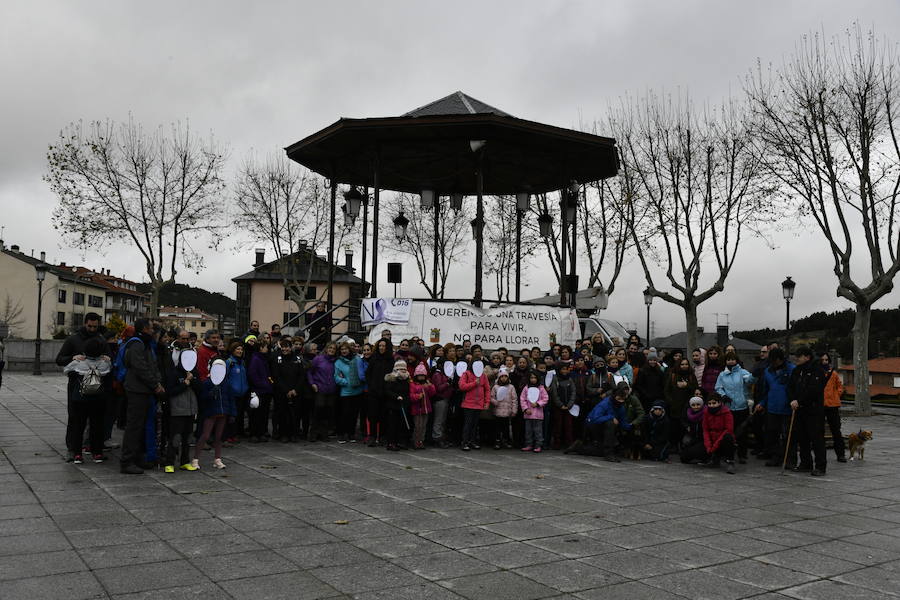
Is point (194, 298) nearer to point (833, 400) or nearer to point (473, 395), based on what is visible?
point (473, 395)

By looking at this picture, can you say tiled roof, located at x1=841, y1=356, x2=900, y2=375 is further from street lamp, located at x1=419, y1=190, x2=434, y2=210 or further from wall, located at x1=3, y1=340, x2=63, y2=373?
wall, located at x1=3, y1=340, x2=63, y2=373

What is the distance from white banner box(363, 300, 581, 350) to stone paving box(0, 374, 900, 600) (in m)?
4.44

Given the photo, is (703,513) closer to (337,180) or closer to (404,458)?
(404,458)

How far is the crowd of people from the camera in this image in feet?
31.4

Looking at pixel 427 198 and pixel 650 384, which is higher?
pixel 427 198

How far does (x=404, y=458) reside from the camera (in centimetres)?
1027

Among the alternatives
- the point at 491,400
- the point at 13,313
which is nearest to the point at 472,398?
the point at 491,400

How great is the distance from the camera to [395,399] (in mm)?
11141

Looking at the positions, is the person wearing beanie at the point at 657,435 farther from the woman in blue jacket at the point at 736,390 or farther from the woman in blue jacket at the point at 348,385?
the woman in blue jacket at the point at 348,385

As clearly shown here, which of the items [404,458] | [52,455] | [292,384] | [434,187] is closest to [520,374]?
[404,458]

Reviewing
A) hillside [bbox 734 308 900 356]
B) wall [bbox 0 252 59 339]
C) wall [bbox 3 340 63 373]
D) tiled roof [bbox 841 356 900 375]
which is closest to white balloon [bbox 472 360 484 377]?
wall [bbox 3 340 63 373]

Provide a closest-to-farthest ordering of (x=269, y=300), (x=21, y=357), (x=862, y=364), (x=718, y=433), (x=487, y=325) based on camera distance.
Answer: (x=718, y=433)
(x=487, y=325)
(x=862, y=364)
(x=21, y=357)
(x=269, y=300)

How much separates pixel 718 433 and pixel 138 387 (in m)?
7.98

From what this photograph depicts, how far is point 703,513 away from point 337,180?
42.3 feet
